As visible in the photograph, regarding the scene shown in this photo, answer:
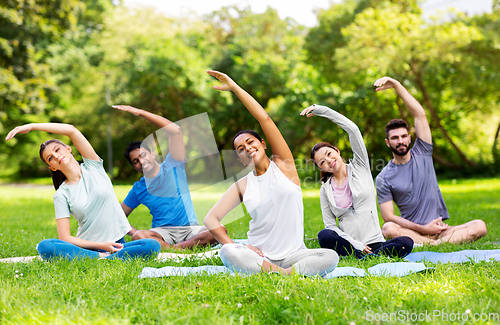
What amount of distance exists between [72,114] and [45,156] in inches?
1080

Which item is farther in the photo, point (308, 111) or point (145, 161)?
point (145, 161)

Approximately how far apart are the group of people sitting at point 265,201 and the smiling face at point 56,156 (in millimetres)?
11

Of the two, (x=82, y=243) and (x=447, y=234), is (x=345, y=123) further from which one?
(x=82, y=243)

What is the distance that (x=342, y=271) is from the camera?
3.52 metres

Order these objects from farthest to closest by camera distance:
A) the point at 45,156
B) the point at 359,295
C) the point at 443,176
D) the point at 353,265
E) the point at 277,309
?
the point at 443,176 < the point at 45,156 < the point at 353,265 < the point at 359,295 < the point at 277,309

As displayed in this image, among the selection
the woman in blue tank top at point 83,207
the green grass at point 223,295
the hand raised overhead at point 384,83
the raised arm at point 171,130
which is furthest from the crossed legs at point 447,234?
the woman in blue tank top at point 83,207

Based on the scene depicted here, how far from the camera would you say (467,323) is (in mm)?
2412

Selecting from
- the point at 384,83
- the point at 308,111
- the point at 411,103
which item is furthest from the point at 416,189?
the point at 308,111

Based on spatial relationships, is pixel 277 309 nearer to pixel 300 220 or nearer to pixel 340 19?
pixel 300 220

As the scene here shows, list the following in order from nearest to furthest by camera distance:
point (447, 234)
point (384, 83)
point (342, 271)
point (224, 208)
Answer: point (342, 271), point (224, 208), point (384, 83), point (447, 234)

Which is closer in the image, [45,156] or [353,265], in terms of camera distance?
[353,265]

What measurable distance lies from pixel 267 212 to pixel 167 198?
2245 mm

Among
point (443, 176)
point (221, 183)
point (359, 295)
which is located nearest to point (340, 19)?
point (443, 176)

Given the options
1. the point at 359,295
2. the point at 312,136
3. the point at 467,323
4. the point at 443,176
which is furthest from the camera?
the point at 312,136
